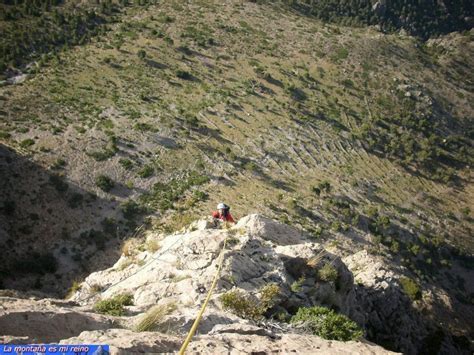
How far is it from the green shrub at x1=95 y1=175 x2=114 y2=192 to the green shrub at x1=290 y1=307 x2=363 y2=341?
22.0 m

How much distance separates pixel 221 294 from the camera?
36.5 ft

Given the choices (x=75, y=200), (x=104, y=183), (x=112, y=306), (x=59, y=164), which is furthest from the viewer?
(x=59, y=164)

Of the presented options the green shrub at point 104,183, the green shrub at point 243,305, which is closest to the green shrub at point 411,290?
the green shrub at point 243,305

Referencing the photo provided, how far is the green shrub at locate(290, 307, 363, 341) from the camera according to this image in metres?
10.4

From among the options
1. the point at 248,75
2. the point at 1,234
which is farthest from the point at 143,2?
the point at 1,234

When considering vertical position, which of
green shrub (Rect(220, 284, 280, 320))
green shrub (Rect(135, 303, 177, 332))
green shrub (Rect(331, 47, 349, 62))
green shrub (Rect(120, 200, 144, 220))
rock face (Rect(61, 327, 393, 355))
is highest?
green shrub (Rect(331, 47, 349, 62))

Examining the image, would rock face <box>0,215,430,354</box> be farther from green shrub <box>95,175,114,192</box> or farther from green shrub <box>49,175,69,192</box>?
green shrub <box>49,175,69,192</box>

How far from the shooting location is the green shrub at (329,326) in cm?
1041

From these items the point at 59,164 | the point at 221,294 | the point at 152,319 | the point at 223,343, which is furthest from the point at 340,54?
the point at 223,343

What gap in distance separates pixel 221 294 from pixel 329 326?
3272 millimetres

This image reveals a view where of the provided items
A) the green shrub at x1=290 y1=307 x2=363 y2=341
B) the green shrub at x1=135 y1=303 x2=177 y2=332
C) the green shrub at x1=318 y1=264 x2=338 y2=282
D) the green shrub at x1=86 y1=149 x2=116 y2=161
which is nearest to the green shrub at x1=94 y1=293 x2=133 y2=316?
the green shrub at x1=135 y1=303 x2=177 y2=332

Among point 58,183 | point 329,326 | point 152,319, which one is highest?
point 152,319

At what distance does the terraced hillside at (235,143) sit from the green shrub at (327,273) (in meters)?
10.8

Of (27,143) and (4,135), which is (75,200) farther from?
(4,135)
